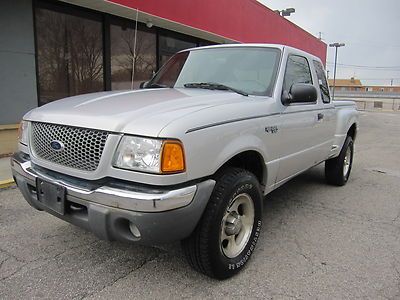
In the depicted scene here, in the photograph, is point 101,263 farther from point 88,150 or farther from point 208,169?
point 208,169

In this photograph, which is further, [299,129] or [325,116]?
[325,116]

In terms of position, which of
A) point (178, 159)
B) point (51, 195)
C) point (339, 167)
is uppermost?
point (178, 159)

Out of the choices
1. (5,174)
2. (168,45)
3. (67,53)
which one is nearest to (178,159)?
(5,174)

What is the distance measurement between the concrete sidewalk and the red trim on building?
393 cm

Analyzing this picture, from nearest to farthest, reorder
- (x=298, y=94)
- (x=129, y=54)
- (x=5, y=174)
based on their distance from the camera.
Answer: (x=298, y=94), (x=5, y=174), (x=129, y=54)

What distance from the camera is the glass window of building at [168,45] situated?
11.1m

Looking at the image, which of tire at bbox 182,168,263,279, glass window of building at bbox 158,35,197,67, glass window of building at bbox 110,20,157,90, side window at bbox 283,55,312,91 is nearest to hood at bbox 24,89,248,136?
tire at bbox 182,168,263,279

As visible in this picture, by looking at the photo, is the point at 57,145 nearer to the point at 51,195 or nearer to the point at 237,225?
the point at 51,195

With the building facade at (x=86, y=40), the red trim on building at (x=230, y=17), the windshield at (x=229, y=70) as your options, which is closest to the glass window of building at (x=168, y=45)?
the building facade at (x=86, y=40)

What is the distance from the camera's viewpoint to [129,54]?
33.2ft

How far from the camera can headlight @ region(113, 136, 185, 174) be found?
7.34 feet

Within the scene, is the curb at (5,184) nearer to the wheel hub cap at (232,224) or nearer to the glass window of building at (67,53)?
the glass window of building at (67,53)

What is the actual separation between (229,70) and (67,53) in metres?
5.91

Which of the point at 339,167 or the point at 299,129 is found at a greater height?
the point at 299,129
